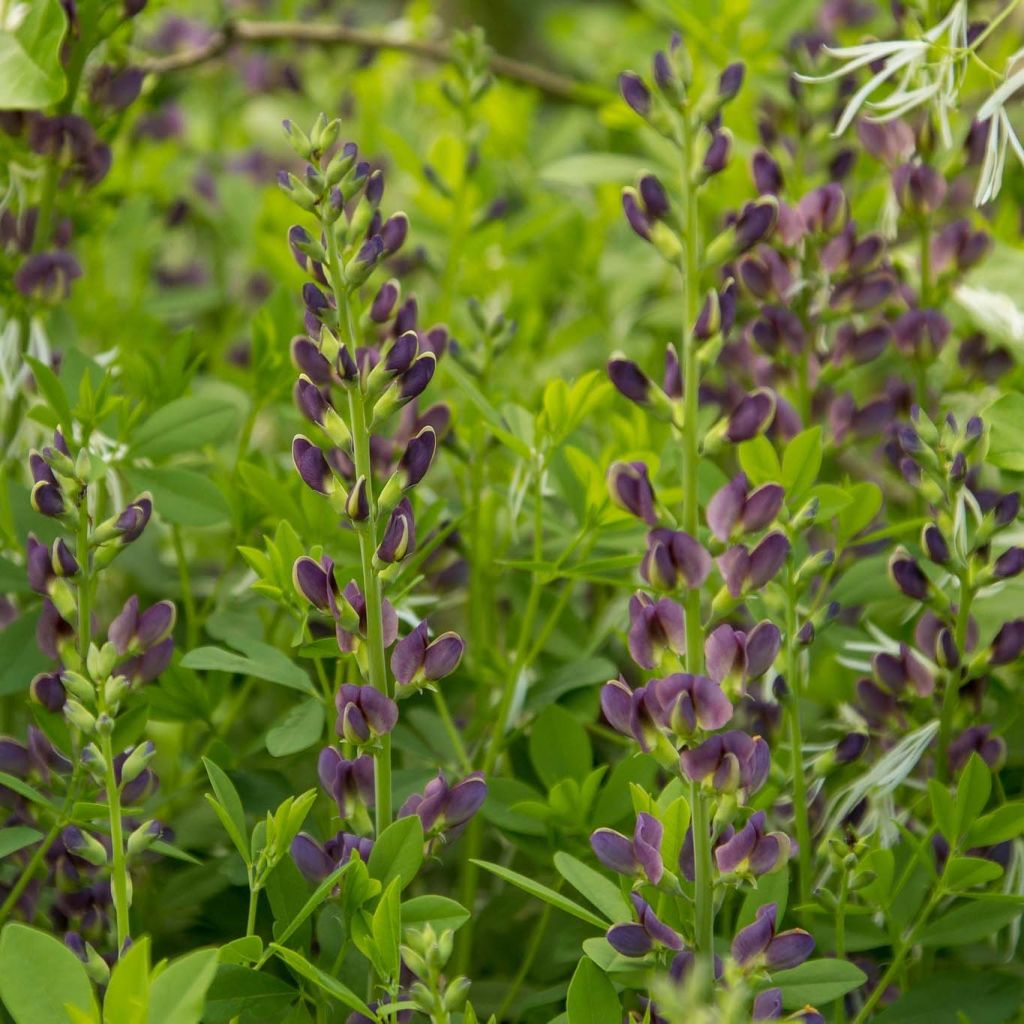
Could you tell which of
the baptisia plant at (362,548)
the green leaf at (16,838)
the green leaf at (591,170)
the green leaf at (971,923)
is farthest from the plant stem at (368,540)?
the green leaf at (591,170)

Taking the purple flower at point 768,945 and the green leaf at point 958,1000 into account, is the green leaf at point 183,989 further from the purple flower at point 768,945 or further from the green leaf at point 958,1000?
the green leaf at point 958,1000

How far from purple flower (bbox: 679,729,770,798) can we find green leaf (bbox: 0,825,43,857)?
1.23 ft

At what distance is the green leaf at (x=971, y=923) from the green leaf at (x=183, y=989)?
0.41 metres

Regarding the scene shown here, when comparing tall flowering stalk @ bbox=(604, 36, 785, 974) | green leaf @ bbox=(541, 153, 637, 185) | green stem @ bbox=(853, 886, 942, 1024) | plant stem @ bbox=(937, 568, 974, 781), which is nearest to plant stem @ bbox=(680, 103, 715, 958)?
tall flowering stalk @ bbox=(604, 36, 785, 974)

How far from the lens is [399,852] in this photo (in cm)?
72

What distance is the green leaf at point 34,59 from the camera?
3.00 feet

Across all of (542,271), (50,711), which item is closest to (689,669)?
(50,711)

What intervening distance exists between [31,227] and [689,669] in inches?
25.9

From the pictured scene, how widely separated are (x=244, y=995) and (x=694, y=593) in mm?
306

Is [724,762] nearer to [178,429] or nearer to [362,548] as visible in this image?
[362,548]

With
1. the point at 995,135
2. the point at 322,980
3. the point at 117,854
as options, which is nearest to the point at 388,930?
the point at 322,980

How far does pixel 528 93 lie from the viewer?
6.33ft

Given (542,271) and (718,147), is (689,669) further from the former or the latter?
(542,271)

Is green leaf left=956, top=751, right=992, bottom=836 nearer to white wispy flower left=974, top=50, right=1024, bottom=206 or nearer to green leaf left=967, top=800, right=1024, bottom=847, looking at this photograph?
green leaf left=967, top=800, right=1024, bottom=847
